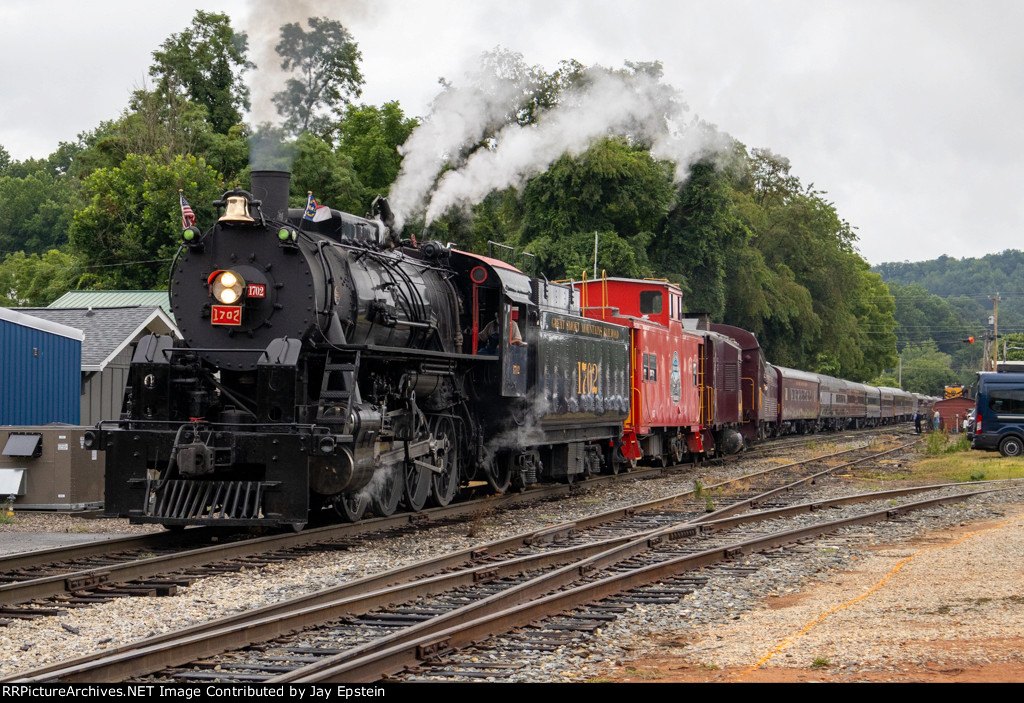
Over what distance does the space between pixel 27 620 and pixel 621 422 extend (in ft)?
43.2

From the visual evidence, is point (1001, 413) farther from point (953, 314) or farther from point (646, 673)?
point (953, 314)

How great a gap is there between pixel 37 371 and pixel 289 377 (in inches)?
339

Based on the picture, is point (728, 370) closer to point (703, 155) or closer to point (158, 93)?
point (703, 155)

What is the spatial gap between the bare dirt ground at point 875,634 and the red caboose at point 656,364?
391 inches

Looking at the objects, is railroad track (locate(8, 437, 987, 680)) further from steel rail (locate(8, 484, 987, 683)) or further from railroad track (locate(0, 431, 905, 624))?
railroad track (locate(0, 431, 905, 624))

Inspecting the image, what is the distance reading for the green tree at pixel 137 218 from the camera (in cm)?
3456

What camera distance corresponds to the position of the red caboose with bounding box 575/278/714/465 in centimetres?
2012

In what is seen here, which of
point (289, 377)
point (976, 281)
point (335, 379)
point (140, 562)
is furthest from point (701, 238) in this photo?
point (976, 281)

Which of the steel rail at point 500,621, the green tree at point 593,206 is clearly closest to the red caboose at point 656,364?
the steel rail at point 500,621

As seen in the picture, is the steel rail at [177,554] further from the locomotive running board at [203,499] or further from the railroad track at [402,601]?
the railroad track at [402,601]

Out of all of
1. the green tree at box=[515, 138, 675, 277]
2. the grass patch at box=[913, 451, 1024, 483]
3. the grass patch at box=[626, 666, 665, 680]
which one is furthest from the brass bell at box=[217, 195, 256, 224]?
the green tree at box=[515, 138, 675, 277]

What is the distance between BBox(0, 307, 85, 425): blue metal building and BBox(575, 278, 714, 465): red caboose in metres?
8.81

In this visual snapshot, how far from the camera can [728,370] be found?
90.0ft

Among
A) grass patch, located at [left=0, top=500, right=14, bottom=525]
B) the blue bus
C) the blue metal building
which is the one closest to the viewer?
grass patch, located at [left=0, top=500, right=14, bottom=525]
